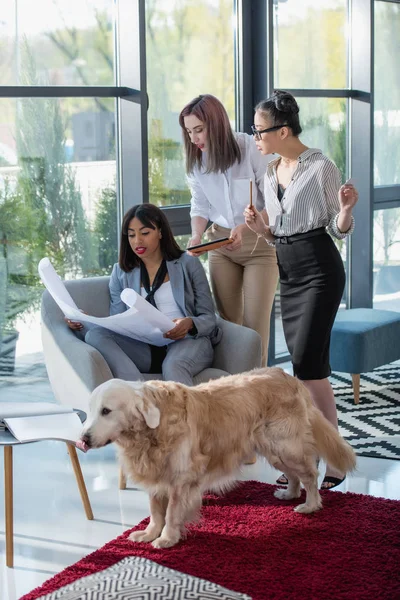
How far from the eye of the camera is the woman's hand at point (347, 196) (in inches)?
134

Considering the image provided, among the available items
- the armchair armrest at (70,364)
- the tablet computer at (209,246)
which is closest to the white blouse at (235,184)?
the tablet computer at (209,246)

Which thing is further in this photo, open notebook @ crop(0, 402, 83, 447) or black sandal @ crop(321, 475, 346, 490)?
black sandal @ crop(321, 475, 346, 490)

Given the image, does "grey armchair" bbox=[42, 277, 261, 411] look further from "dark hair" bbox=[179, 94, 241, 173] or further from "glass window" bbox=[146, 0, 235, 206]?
"glass window" bbox=[146, 0, 235, 206]

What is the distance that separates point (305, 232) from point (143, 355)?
89 centimetres

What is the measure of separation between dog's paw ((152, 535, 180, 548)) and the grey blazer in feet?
3.51

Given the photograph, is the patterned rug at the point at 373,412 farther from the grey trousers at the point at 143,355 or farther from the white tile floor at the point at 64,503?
the grey trousers at the point at 143,355

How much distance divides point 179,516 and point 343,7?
435 cm

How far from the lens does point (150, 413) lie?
301 cm

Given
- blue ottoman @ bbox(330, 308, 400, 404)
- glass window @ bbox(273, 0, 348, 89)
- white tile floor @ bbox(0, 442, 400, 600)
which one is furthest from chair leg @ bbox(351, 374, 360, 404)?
glass window @ bbox(273, 0, 348, 89)

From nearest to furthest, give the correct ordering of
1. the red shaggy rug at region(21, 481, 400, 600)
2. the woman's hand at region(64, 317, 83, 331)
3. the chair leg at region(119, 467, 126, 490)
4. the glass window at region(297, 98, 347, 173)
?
1. the red shaggy rug at region(21, 481, 400, 600)
2. the chair leg at region(119, 467, 126, 490)
3. the woman's hand at region(64, 317, 83, 331)
4. the glass window at region(297, 98, 347, 173)

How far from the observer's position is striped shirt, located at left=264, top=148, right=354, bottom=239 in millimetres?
3553

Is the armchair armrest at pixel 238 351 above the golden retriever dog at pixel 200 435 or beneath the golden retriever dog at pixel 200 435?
above

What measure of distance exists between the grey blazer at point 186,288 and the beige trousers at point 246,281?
0.37 meters

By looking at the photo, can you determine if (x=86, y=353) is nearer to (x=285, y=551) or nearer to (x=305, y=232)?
(x=305, y=232)
